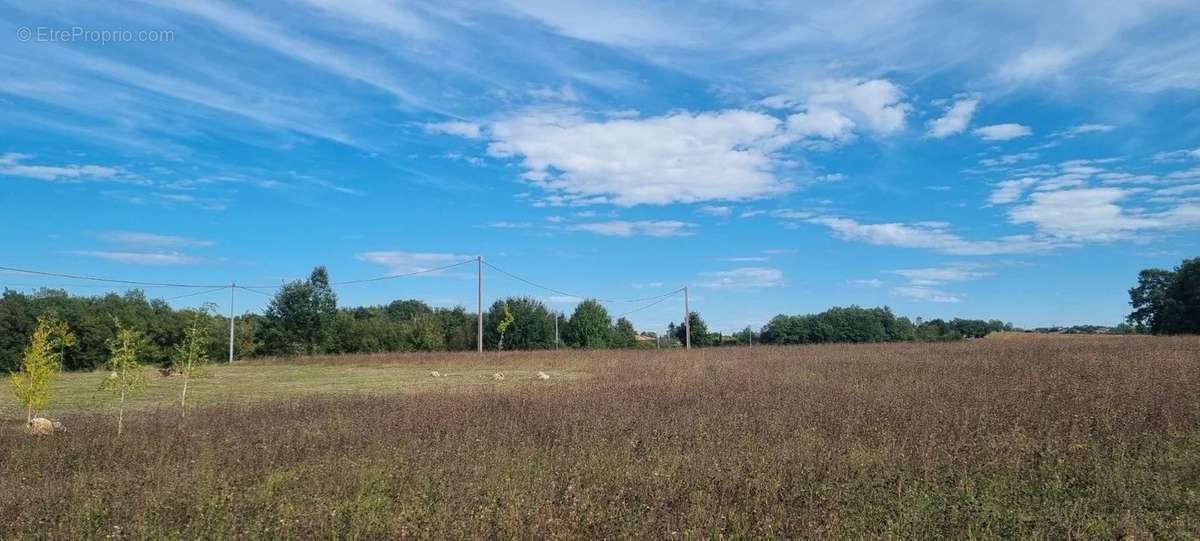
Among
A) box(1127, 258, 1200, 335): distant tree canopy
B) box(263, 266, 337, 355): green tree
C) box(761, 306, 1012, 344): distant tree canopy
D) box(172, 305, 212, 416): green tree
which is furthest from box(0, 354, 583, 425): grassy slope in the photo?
box(761, 306, 1012, 344): distant tree canopy

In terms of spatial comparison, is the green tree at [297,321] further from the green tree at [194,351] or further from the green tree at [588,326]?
the green tree at [194,351]

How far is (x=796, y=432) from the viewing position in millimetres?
9109

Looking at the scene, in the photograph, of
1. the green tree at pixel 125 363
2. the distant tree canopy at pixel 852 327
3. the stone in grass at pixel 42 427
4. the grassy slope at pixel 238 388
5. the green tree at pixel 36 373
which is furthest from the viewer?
the distant tree canopy at pixel 852 327

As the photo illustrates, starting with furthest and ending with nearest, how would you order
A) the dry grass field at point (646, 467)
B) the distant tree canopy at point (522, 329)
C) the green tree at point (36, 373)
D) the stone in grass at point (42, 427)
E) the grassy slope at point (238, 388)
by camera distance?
1. the distant tree canopy at point (522, 329)
2. the grassy slope at point (238, 388)
3. the green tree at point (36, 373)
4. the stone in grass at point (42, 427)
5. the dry grass field at point (646, 467)

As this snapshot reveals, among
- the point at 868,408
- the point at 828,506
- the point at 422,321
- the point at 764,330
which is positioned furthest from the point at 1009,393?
the point at 764,330

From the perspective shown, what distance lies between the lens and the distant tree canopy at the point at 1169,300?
51.5 m

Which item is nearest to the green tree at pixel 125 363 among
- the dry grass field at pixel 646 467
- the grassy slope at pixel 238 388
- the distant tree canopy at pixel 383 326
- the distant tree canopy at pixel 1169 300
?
the dry grass field at pixel 646 467

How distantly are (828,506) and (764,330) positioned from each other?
8749 cm

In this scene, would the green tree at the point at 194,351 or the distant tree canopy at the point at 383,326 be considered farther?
the distant tree canopy at the point at 383,326

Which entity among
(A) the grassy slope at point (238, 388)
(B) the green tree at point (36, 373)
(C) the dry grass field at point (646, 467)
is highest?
(B) the green tree at point (36, 373)

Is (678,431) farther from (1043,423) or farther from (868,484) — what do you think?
(1043,423)

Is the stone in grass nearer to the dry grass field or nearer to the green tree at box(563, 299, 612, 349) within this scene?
the dry grass field

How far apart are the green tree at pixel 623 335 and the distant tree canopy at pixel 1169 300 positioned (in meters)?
45.9

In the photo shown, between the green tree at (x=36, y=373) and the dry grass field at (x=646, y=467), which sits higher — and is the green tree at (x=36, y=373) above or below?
above
